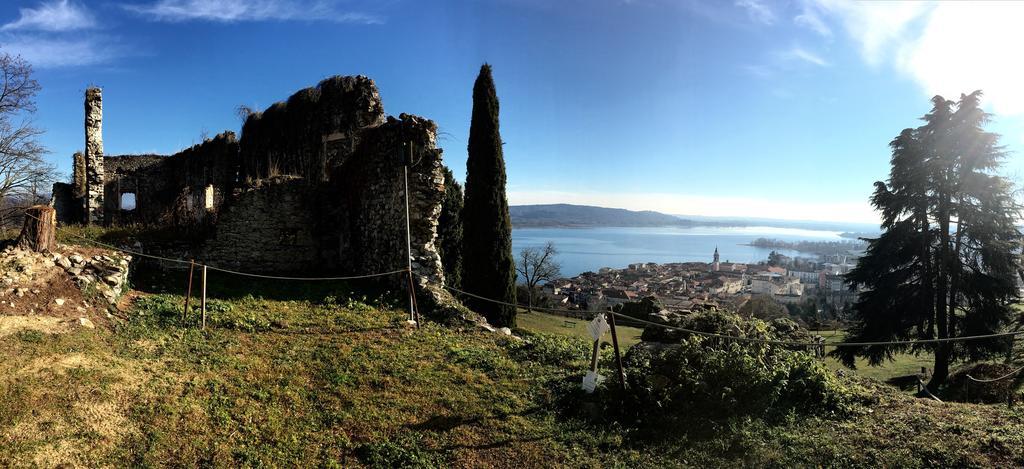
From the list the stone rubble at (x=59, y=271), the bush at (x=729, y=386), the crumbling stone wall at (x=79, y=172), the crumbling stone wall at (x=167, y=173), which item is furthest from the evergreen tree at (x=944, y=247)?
the crumbling stone wall at (x=79, y=172)

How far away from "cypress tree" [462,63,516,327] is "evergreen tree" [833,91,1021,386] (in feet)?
38.9

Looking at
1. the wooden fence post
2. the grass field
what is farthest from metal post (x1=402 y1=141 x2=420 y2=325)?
the wooden fence post

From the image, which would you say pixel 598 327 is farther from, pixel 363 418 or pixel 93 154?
pixel 93 154

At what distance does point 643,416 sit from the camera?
554 cm

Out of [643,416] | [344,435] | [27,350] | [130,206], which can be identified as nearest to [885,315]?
[643,416]

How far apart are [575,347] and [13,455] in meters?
6.65

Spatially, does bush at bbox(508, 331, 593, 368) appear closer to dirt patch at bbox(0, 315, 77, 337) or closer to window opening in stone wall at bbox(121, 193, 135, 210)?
dirt patch at bbox(0, 315, 77, 337)

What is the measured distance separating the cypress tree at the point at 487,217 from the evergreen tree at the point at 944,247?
11.9 m

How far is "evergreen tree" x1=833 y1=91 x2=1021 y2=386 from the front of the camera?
16453 millimetres

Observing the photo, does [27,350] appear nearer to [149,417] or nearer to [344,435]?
[149,417]

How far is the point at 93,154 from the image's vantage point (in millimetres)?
17438

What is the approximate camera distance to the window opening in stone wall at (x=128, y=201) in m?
22.8

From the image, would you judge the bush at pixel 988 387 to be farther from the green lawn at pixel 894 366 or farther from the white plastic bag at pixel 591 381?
the white plastic bag at pixel 591 381

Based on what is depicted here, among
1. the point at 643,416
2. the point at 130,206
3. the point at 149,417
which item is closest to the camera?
the point at 149,417
